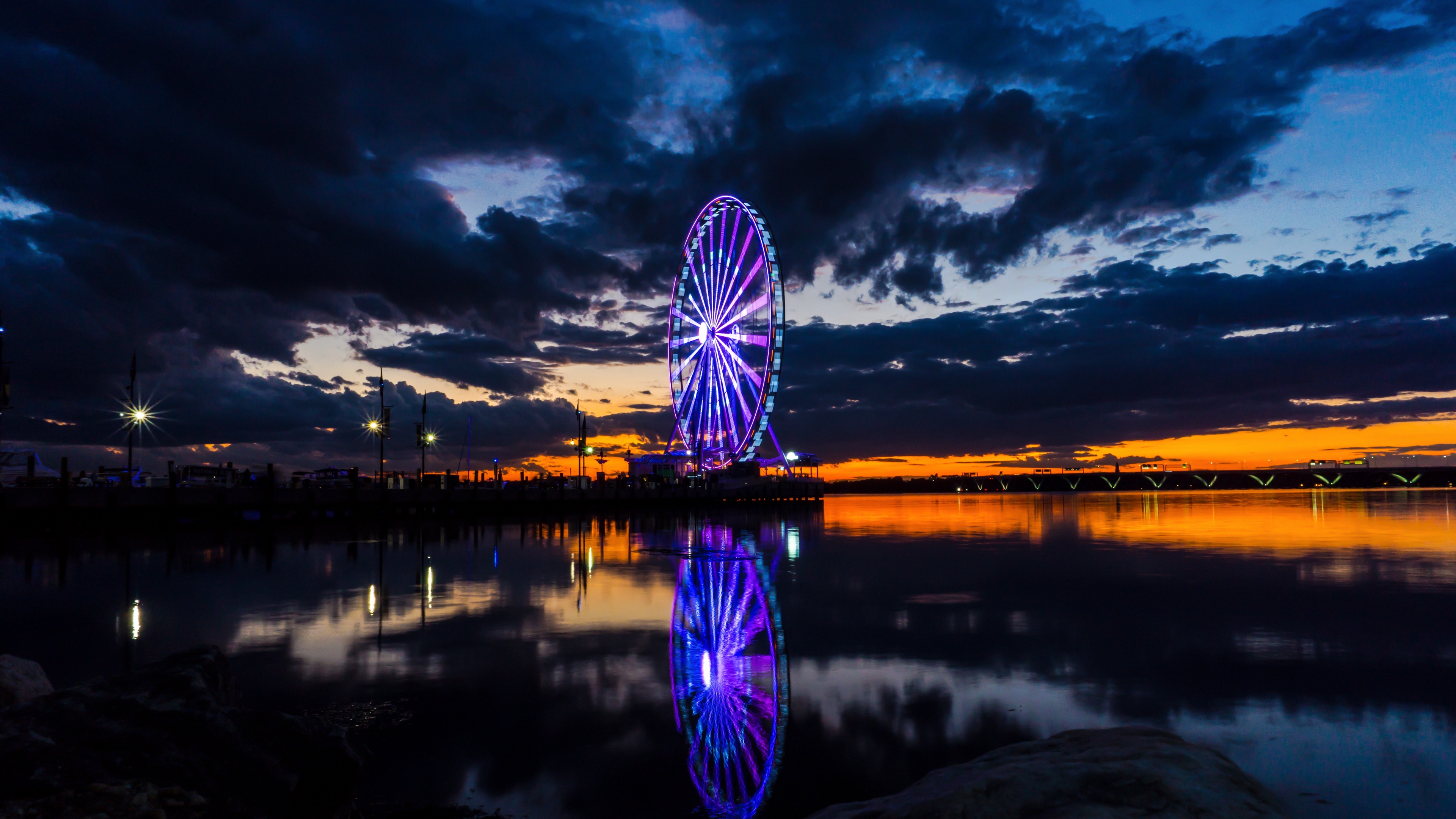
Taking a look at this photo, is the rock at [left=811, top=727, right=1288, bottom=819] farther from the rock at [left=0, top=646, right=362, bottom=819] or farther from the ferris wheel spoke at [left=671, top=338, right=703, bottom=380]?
the ferris wheel spoke at [left=671, top=338, right=703, bottom=380]

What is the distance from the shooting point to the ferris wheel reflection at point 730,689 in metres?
7.49

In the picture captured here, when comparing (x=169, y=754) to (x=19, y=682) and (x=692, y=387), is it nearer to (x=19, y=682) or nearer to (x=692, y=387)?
(x=19, y=682)

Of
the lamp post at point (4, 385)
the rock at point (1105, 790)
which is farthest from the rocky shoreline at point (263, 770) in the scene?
the lamp post at point (4, 385)

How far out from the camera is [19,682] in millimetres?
7395

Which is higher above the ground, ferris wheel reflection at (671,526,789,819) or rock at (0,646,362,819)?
rock at (0,646,362,819)

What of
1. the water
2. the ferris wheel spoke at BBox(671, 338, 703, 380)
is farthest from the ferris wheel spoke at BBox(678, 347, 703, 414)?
the water

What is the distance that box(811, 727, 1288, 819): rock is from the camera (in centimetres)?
426

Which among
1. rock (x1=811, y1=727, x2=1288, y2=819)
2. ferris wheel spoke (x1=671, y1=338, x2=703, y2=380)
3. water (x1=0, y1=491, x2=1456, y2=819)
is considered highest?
ferris wheel spoke (x1=671, y1=338, x2=703, y2=380)

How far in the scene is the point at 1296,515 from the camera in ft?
194

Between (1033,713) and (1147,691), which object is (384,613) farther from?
(1147,691)

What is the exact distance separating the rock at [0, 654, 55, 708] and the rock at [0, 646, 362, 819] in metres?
0.75

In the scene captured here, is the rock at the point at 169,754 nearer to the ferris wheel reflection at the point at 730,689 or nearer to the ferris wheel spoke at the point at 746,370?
the ferris wheel reflection at the point at 730,689

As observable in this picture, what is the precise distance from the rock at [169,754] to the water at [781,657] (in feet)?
3.57

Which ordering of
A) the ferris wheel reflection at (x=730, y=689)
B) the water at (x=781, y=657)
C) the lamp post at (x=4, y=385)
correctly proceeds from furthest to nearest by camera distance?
the lamp post at (x=4, y=385), the water at (x=781, y=657), the ferris wheel reflection at (x=730, y=689)
